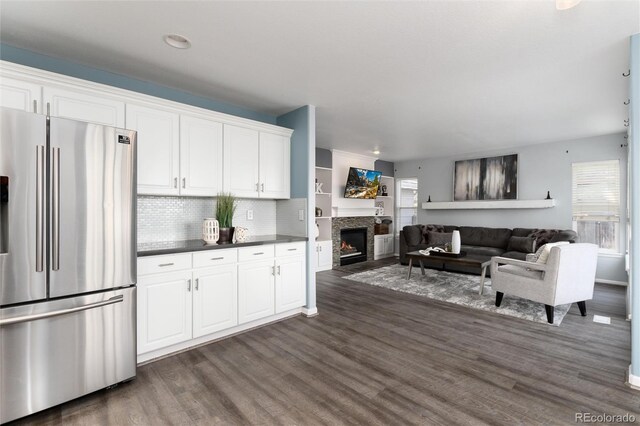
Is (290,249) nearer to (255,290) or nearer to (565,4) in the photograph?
(255,290)

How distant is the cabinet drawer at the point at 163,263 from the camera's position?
2.49 m

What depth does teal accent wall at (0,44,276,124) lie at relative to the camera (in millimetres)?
2466

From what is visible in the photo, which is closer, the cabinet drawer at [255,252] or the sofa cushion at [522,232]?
the cabinet drawer at [255,252]

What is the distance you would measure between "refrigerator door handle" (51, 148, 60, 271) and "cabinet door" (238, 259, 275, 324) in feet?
4.90

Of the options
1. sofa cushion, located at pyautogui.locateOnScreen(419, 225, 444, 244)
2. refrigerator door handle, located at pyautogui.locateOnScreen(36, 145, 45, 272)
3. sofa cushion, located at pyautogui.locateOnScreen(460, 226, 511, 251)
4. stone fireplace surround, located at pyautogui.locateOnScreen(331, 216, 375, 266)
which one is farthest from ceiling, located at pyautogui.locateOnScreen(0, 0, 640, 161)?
sofa cushion, located at pyautogui.locateOnScreen(419, 225, 444, 244)

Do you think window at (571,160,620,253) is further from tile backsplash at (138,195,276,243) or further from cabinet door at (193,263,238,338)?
cabinet door at (193,263,238,338)

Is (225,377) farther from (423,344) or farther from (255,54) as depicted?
(255,54)

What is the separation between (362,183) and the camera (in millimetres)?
7082

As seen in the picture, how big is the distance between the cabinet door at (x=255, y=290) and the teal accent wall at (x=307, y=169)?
56 centimetres

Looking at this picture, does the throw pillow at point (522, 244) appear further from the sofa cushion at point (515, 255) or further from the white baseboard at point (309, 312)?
the white baseboard at point (309, 312)

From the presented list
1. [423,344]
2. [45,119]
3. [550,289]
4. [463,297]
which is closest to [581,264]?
[550,289]

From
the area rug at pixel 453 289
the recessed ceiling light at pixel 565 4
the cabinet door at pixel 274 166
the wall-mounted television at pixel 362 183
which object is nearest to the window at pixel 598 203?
the area rug at pixel 453 289

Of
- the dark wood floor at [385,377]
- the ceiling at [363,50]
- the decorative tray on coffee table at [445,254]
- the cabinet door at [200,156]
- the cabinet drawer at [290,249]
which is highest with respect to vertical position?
the ceiling at [363,50]

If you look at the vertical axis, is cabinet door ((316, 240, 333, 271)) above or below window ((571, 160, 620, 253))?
below
